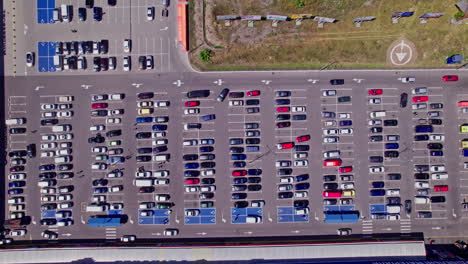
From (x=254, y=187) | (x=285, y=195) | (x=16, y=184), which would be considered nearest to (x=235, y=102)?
(x=254, y=187)

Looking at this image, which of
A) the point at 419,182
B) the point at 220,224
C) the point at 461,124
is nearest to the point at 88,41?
the point at 220,224

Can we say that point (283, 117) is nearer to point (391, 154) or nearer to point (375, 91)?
point (375, 91)

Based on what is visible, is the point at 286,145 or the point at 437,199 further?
the point at 286,145

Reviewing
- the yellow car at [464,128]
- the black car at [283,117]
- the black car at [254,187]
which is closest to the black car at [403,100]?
the yellow car at [464,128]

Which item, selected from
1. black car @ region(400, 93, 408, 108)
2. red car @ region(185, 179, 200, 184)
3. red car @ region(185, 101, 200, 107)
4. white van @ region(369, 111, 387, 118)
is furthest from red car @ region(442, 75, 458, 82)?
red car @ region(185, 179, 200, 184)

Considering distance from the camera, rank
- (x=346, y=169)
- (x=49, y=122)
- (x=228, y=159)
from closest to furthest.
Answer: (x=346, y=169)
(x=49, y=122)
(x=228, y=159)

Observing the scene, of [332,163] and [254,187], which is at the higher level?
[332,163]

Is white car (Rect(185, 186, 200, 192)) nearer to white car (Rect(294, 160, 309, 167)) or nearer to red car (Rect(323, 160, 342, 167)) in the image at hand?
white car (Rect(294, 160, 309, 167))
